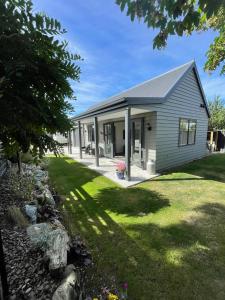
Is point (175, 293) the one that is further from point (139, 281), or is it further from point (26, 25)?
point (26, 25)

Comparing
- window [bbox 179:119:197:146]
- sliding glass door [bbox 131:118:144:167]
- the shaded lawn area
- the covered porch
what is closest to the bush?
the shaded lawn area

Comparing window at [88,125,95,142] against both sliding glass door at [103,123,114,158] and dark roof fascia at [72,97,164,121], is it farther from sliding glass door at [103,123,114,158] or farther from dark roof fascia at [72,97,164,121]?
dark roof fascia at [72,97,164,121]

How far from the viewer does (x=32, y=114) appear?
120 centimetres

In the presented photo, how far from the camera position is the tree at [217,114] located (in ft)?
76.4

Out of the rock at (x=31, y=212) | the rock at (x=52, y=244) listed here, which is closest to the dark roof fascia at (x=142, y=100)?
the rock at (x=31, y=212)

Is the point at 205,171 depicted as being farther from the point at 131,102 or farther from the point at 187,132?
the point at 131,102

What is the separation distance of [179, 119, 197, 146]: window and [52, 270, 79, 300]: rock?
9008mm

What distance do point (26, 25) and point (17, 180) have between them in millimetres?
4349

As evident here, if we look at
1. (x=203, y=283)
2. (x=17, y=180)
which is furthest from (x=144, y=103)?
(x=203, y=283)

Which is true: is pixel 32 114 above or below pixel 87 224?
above

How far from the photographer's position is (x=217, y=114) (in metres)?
23.7

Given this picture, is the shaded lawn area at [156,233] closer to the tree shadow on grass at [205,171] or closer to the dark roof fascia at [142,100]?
the tree shadow on grass at [205,171]

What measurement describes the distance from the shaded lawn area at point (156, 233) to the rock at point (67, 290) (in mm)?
653

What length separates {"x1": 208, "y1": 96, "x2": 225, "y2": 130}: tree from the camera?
76.4ft
